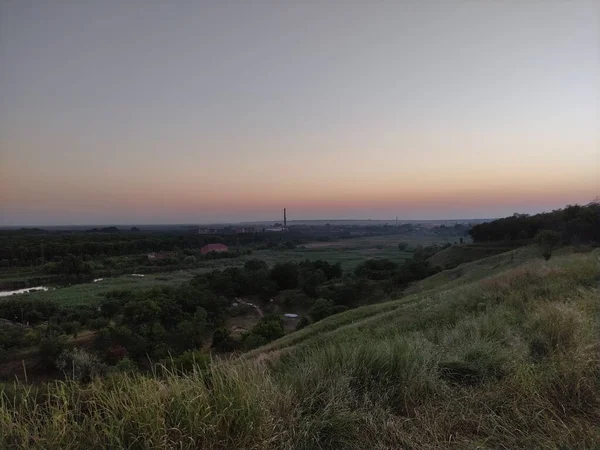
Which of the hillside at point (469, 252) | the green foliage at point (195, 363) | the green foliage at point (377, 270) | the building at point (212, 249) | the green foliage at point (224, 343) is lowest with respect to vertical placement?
the green foliage at point (224, 343)

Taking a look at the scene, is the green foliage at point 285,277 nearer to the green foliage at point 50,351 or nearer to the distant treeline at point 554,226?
the green foliage at point 50,351

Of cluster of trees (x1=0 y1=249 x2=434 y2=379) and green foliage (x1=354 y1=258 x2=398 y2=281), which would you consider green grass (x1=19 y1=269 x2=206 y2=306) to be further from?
green foliage (x1=354 y1=258 x2=398 y2=281)

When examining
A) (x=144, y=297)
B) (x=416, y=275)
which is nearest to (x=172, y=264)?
(x=144, y=297)

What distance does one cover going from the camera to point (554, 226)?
37.4m

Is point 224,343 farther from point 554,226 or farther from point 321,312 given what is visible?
point 554,226

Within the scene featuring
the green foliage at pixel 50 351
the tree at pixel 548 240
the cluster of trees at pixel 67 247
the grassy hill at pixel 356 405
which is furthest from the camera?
the cluster of trees at pixel 67 247

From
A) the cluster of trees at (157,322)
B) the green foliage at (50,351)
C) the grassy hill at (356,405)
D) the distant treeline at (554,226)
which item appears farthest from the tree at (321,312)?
the grassy hill at (356,405)

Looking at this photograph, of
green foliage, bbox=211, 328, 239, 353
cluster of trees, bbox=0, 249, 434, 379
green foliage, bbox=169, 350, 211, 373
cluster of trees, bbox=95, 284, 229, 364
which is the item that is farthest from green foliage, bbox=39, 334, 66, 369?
green foliage, bbox=169, 350, 211, 373

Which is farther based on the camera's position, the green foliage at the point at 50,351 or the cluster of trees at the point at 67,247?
the cluster of trees at the point at 67,247

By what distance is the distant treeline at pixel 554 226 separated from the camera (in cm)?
2841

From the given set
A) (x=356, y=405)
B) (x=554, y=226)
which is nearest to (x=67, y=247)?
(x=554, y=226)

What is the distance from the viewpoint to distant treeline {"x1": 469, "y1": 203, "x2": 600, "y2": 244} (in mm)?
28406

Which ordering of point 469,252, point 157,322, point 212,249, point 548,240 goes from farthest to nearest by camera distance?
1. point 212,249
2. point 469,252
3. point 157,322
4. point 548,240

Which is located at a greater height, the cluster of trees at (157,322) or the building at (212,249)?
the building at (212,249)
